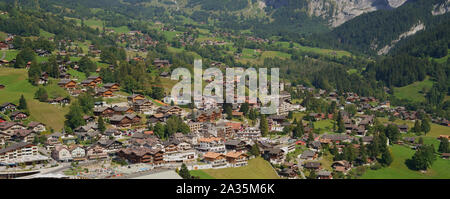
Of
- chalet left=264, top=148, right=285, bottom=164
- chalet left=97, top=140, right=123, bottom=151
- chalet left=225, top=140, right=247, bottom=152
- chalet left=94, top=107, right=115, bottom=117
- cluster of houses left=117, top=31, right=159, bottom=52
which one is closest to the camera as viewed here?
chalet left=97, top=140, right=123, bottom=151

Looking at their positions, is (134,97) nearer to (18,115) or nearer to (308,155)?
(18,115)

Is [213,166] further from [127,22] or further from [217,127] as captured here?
[127,22]

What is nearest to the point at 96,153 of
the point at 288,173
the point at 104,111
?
the point at 104,111

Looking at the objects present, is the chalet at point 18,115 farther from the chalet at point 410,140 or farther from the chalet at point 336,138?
the chalet at point 410,140

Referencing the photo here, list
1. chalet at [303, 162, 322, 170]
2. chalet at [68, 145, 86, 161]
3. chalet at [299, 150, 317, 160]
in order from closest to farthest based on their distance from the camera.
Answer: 1. chalet at [68, 145, 86, 161]
2. chalet at [303, 162, 322, 170]
3. chalet at [299, 150, 317, 160]

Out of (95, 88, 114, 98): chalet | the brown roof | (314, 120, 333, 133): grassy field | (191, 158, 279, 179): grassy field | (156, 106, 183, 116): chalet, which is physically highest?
(95, 88, 114, 98): chalet

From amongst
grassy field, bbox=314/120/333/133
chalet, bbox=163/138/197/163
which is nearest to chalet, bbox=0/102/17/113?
chalet, bbox=163/138/197/163

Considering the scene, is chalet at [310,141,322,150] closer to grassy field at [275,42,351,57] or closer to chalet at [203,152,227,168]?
chalet at [203,152,227,168]
